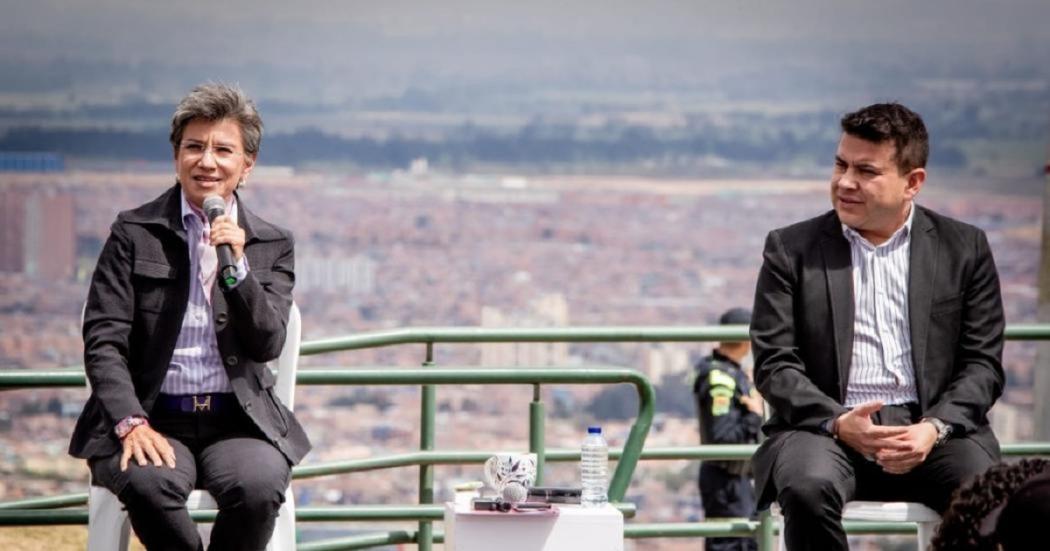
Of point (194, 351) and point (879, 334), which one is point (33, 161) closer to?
point (194, 351)

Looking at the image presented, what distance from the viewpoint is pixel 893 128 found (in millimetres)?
4500

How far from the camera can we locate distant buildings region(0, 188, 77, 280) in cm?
1686

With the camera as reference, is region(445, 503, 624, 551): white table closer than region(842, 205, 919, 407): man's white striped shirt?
Yes

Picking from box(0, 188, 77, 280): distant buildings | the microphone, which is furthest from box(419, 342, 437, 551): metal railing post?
box(0, 188, 77, 280): distant buildings

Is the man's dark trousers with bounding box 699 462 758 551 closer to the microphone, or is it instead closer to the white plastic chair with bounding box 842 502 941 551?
the white plastic chair with bounding box 842 502 941 551

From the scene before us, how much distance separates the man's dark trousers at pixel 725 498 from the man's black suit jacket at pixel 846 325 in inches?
97.5

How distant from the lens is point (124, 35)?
19734 mm

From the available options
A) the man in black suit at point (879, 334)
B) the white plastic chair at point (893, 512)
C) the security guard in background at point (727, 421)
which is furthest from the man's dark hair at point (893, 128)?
the security guard in background at point (727, 421)

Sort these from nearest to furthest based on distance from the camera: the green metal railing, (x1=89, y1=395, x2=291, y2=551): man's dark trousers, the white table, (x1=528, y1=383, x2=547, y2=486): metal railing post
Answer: (x1=89, y1=395, x2=291, y2=551): man's dark trousers
the white table
the green metal railing
(x1=528, y1=383, x2=547, y2=486): metal railing post

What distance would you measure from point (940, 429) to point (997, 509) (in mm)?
2339

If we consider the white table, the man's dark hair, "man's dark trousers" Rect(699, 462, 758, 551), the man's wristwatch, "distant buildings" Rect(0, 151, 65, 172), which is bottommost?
"man's dark trousers" Rect(699, 462, 758, 551)

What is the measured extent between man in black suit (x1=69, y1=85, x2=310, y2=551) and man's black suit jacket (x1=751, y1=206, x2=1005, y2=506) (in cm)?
116

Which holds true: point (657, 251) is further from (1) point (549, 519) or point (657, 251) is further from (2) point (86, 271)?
(1) point (549, 519)

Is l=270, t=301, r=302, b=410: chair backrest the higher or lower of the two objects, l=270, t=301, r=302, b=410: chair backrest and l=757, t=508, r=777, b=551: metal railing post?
the higher
